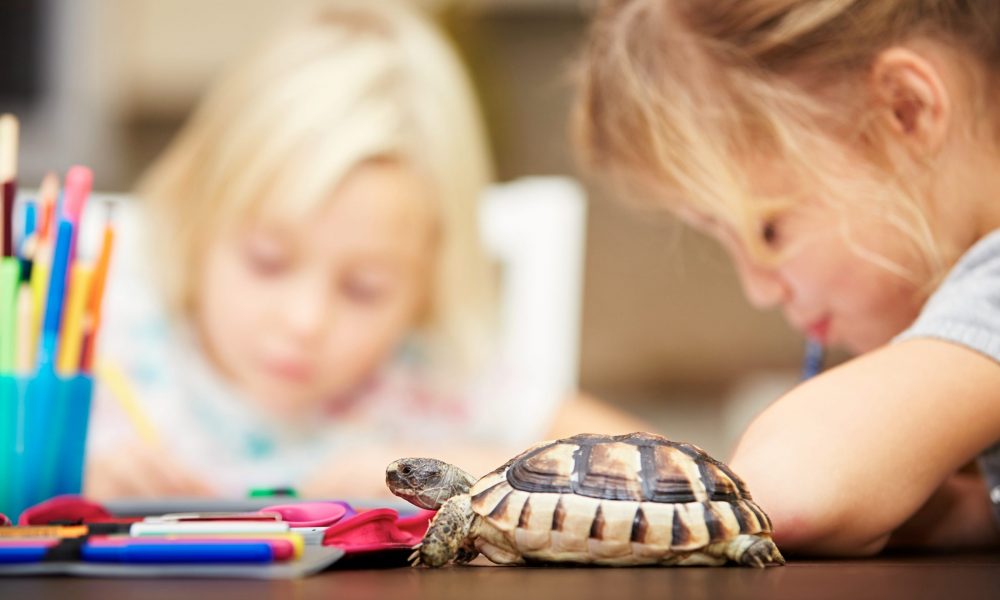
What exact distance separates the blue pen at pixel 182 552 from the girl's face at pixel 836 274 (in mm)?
410

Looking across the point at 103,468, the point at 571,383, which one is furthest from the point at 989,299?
the point at 571,383

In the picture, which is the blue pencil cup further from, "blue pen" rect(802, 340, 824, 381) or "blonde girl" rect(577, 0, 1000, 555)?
"blue pen" rect(802, 340, 824, 381)

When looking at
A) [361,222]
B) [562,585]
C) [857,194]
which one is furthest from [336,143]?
[562,585]

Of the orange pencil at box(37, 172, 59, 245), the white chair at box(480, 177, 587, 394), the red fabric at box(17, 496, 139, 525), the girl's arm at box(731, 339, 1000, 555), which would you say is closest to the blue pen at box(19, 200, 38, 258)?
the orange pencil at box(37, 172, 59, 245)

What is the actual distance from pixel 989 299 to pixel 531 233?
99 centimetres

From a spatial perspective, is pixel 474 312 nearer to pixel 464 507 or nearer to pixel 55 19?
pixel 55 19

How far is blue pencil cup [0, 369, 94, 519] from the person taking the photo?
562 mm

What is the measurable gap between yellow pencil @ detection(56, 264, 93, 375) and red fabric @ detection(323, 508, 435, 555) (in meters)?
0.25

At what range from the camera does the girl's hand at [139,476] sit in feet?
3.26

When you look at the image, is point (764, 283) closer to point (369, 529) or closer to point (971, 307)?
point (971, 307)

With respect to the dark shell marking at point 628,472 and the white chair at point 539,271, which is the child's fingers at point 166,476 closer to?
the white chair at point 539,271

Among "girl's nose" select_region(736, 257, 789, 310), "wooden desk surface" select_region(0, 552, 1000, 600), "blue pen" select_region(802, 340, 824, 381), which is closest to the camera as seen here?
"wooden desk surface" select_region(0, 552, 1000, 600)

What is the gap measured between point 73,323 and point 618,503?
1.19 feet

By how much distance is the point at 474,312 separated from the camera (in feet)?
4.61
